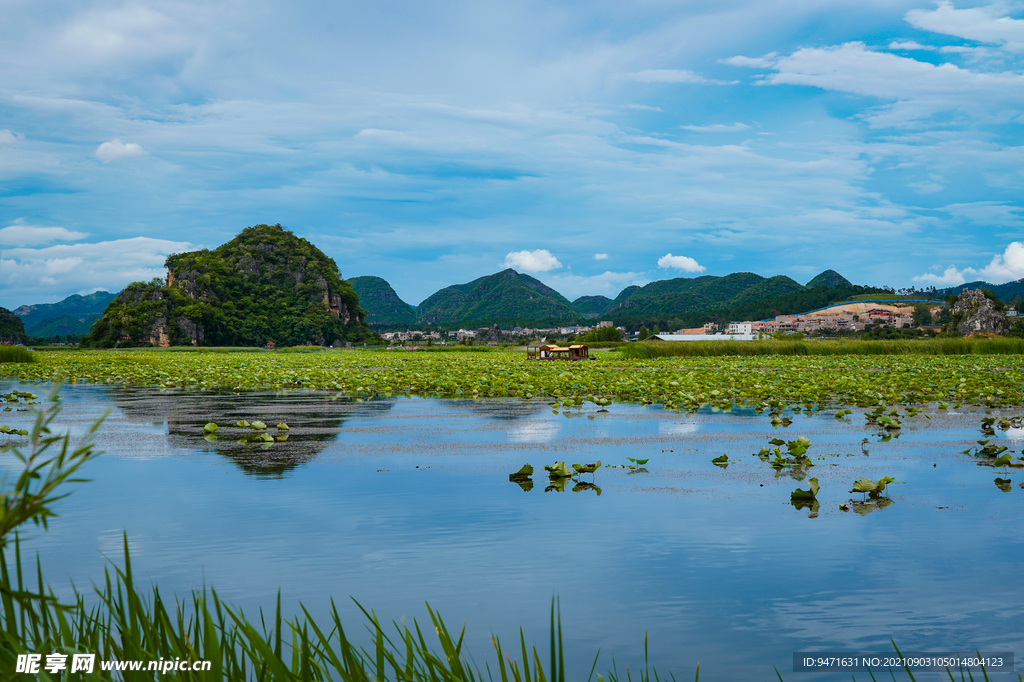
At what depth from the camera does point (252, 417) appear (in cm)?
1357

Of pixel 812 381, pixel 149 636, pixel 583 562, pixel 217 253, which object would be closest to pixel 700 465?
pixel 583 562

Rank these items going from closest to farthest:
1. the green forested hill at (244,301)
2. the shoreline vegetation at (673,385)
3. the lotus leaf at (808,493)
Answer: the lotus leaf at (808,493) → the shoreline vegetation at (673,385) → the green forested hill at (244,301)

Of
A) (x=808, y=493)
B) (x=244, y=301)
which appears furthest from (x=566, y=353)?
(x=244, y=301)

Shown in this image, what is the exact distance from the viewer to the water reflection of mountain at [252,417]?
30.2ft

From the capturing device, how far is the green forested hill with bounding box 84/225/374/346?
105438mm

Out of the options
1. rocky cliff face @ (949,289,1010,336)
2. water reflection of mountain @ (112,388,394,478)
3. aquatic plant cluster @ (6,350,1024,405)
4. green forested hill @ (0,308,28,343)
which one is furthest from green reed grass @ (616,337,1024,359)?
green forested hill @ (0,308,28,343)

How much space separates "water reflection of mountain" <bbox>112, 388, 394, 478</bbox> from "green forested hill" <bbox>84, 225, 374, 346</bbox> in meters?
93.5

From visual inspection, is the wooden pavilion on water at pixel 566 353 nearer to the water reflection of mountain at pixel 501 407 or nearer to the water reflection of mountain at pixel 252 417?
the water reflection of mountain at pixel 501 407

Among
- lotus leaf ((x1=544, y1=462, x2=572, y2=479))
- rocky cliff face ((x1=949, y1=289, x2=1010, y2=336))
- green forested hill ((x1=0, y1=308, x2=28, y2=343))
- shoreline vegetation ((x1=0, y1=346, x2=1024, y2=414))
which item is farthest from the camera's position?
green forested hill ((x1=0, y1=308, x2=28, y2=343))

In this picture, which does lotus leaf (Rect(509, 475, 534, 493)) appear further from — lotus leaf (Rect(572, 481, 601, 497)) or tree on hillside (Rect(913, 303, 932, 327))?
tree on hillside (Rect(913, 303, 932, 327))

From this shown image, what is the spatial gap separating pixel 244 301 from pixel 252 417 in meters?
118

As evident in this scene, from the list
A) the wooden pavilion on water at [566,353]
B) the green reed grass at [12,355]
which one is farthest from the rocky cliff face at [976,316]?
the green reed grass at [12,355]

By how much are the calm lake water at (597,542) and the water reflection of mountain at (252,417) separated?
0.12m

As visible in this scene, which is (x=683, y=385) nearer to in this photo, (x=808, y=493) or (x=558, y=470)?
(x=558, y=470)
